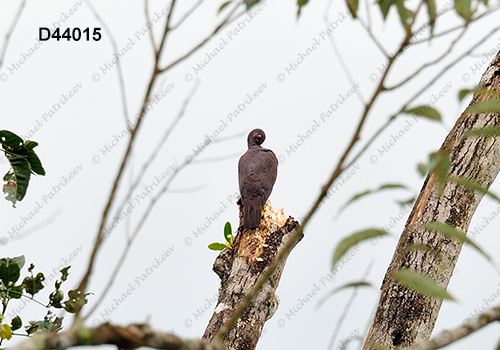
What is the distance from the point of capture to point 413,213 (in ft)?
10.6

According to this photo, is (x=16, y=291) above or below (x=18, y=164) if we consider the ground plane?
below

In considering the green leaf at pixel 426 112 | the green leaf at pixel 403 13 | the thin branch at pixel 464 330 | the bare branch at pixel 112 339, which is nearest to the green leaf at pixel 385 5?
the green leaf at pixel 403 13

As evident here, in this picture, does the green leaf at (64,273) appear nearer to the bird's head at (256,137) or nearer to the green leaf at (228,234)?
the green leaf at (228,234)

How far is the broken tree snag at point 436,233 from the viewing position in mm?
2998

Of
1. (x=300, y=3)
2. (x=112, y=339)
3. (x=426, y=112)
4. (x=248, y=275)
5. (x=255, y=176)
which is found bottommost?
(x=112, y=339)

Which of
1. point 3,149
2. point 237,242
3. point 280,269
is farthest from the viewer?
point 237,242

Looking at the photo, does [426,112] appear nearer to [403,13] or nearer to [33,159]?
[403,13]

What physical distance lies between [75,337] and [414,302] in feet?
8.63

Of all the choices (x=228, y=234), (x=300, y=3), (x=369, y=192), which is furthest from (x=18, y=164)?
(x=228, y=234)

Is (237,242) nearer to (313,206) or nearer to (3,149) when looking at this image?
(3,149)

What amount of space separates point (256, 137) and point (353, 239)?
16.1 feet

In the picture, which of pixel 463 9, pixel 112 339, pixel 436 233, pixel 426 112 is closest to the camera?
pixel 112 339

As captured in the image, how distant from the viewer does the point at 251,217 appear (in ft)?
13.7

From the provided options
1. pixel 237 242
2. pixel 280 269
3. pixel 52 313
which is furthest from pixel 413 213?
pixel 52 313
